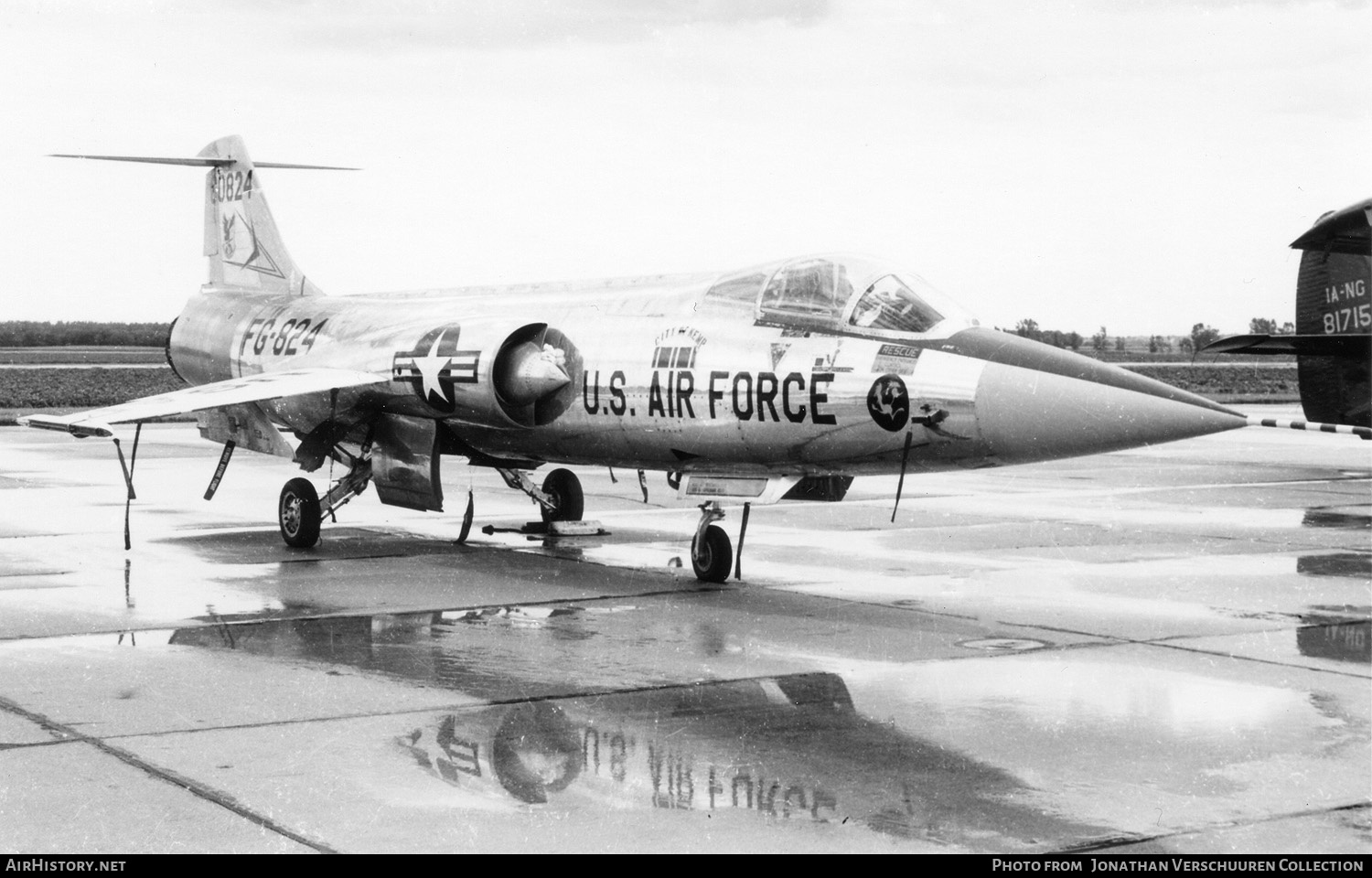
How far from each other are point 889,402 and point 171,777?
548 centimetres

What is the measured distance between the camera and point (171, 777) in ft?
19.8

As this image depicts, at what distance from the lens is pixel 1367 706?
24.7 feet

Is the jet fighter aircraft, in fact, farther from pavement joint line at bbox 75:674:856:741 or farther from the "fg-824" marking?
pavement joint line at bbox 75:674:856:741

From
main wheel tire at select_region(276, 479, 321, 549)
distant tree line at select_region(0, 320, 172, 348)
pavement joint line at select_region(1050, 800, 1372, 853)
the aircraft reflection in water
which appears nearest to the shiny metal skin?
main wheel tire at select_region(276, 479, 321, 549)

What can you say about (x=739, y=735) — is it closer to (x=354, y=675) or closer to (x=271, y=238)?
(x=354, y=675)

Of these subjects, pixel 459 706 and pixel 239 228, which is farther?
pixel 239 228

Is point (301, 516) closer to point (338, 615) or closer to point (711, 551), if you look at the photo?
point (338, 615)

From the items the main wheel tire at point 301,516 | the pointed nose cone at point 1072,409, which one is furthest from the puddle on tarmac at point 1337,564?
the main wheel tire at point 301,516

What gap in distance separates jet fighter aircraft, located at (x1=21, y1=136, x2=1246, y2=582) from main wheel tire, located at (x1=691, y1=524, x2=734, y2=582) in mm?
15

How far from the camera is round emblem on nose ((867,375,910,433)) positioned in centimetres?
1004

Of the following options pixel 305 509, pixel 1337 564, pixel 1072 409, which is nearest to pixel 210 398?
pixel 305 509

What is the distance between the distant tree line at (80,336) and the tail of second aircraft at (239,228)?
83.7 m

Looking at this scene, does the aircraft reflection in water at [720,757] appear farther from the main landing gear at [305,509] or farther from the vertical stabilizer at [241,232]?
the vertical stabilizer at [241,232]

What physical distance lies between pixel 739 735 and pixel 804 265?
4.99m
